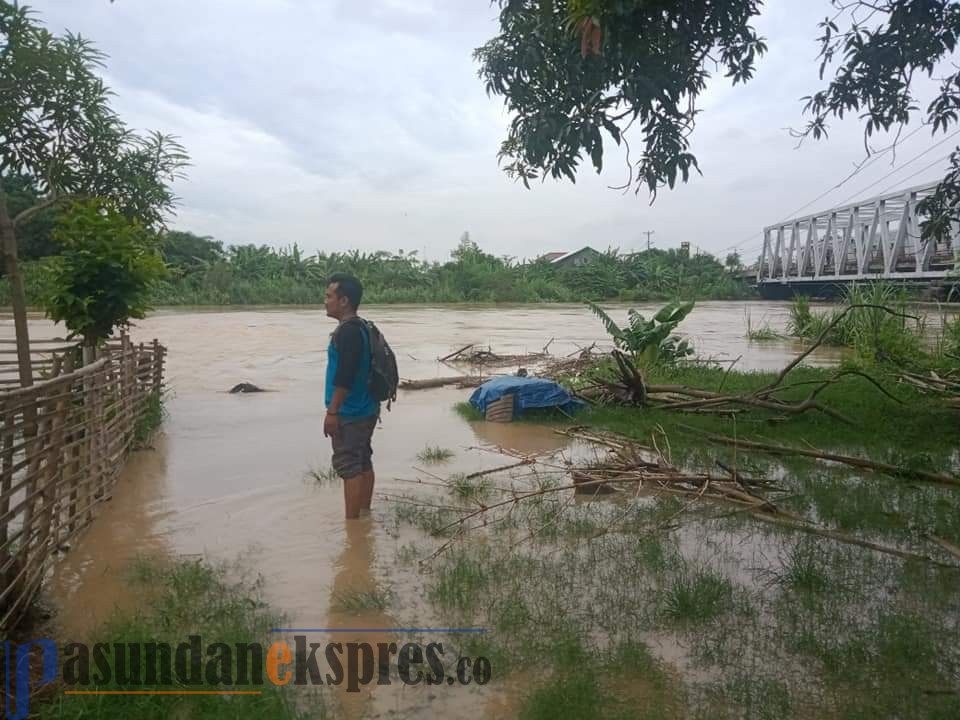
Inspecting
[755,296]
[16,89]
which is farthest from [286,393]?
[755,296]

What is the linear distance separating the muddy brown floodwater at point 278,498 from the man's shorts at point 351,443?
43 cm

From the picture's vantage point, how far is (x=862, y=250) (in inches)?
1169

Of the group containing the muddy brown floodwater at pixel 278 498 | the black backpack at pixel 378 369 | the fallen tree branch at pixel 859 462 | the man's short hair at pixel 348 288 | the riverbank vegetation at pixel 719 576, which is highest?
the man's short hair at pixel 348 288

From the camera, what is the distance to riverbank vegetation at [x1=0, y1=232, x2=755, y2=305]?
1539 inches

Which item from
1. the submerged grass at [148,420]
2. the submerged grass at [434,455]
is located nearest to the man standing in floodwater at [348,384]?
the submerged grass at [434,455]

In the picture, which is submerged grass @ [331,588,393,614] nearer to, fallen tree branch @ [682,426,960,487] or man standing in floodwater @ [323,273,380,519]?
man standing in floodwater @ [323,273,380,519]

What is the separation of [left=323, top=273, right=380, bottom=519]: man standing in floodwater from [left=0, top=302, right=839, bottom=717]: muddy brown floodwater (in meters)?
0.51

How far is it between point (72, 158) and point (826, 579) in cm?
502

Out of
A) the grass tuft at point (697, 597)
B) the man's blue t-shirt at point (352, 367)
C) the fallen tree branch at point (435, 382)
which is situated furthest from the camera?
the fallen tree branch at point (435, 382)

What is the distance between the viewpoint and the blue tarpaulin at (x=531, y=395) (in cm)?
874

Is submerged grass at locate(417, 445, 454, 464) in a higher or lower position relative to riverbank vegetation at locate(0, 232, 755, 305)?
lower

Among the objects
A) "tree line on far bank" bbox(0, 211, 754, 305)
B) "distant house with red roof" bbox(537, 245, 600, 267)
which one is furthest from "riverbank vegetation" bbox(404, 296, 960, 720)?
"distant house with red roof" bbox(537, 245, 600, 267)

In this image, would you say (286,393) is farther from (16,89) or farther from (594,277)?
(594,277)

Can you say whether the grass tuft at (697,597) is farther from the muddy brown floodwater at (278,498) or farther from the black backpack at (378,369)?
the black backpack at (378,369)
